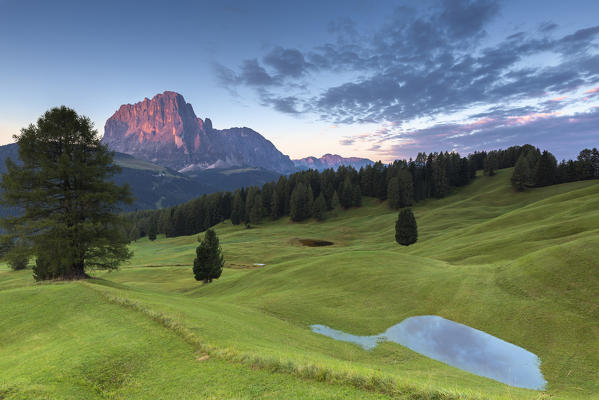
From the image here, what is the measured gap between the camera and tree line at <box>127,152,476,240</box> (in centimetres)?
12525

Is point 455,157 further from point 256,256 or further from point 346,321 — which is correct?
point 346,321

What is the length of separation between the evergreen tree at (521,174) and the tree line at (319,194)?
1091 inches

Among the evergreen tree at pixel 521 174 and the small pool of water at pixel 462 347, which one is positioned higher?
the evergreen tree at pixel 521 174

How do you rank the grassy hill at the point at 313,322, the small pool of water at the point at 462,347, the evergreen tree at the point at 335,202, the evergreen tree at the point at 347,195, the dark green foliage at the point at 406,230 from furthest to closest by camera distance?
the evergreen tree at the point at 335,202 → the evergreen tree at the point at 347,195 → the dark green foliage at the point at 406,230 → the small pool of water at the point at 462,347 → the grassy hill at the point at 313,322

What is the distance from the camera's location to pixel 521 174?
337ft

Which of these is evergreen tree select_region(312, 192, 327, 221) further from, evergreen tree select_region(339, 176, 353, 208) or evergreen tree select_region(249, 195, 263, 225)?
evergreen tree select_region(249, 195, 263, 225)

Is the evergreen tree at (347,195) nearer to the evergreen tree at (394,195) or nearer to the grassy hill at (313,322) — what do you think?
the evergreen tree at (394,195)

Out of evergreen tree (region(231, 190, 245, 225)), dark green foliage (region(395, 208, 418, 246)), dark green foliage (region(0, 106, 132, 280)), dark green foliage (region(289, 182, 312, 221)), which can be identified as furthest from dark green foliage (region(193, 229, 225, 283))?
evergreen tree (region(231, 190, 245, 225))

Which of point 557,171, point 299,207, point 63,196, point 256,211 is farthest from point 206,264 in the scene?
point 557,171

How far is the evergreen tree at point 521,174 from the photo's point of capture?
102 m

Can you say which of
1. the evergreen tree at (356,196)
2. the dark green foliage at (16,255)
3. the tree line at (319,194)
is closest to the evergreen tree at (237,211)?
the tree line at (319,194)

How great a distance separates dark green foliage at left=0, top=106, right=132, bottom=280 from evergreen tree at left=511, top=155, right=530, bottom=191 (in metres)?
127

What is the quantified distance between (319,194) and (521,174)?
262 feet

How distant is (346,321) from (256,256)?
5085 cm
